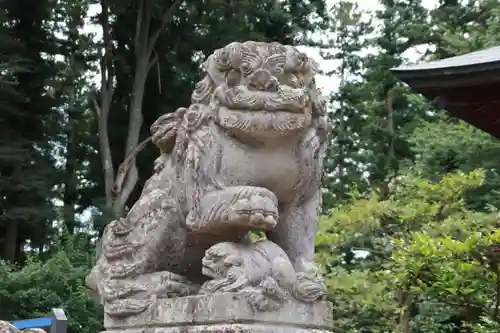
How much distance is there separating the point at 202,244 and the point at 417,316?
9.48 meters

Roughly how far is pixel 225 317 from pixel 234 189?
17.7 inches

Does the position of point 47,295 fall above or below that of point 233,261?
below

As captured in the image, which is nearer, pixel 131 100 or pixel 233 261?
pixel 233 261

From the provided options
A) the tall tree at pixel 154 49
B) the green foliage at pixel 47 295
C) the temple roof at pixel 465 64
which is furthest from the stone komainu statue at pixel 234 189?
the tall tree at pixel 154 49

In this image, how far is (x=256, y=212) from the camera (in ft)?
8.73

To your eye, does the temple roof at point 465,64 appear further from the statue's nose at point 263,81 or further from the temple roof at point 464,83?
the statue's nose at point 263,81

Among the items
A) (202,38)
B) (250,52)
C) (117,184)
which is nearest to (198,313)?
(250,52)

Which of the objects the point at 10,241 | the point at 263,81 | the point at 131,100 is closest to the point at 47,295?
the point at 10,241

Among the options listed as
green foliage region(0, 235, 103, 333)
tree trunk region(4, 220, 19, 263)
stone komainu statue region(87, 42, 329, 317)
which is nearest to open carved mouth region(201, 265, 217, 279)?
stone komainu statue region(87, 42, 329, 317)

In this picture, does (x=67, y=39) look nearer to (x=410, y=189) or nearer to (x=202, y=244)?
(x=410, y=189)

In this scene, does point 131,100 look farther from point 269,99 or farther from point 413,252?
point 269,99

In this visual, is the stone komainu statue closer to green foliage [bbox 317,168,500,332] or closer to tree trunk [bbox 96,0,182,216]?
green foliage [bbox 317,168,500,332]

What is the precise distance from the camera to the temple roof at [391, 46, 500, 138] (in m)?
5.69

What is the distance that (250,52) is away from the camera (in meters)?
→ 2.83
